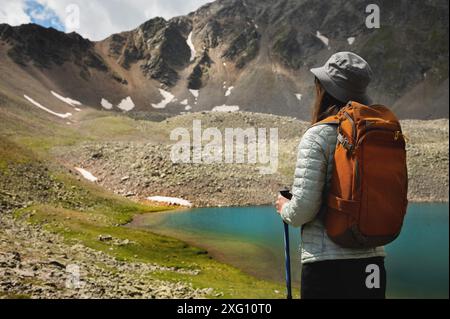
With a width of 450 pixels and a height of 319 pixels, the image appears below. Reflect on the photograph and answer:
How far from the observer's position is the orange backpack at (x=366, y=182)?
16.8ft

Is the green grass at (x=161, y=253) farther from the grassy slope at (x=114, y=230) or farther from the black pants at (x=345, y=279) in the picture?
the black pants at (x=345, y=279)

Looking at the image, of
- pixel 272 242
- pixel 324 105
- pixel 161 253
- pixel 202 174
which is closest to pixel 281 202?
pixel 324 105

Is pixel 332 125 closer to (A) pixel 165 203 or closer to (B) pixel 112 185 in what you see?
(A) pixel 165 203

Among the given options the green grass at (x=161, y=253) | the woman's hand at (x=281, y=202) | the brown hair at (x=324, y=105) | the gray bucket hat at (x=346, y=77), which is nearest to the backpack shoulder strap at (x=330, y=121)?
the brown hair at (x=324, y=105)

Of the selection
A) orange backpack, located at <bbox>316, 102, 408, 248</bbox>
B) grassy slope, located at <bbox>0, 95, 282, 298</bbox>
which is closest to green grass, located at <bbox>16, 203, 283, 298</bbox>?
grassy slope, located at <bbox>0, 95, 282, 298</bbox>

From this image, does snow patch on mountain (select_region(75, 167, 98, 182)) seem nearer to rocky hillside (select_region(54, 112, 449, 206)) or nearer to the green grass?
rocky hillside (select_region(54, 112, 449, 206))

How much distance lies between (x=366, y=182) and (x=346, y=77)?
58.7 inches

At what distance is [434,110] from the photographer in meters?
187

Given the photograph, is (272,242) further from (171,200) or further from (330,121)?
(330,121)

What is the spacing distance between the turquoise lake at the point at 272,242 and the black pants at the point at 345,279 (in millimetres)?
20608

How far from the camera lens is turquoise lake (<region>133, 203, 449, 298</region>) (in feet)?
89.0

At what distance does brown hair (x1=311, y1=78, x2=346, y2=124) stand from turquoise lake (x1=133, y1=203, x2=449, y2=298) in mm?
21011

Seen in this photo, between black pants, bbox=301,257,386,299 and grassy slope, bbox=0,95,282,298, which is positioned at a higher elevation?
black pants, bbox=301,257,386,299
